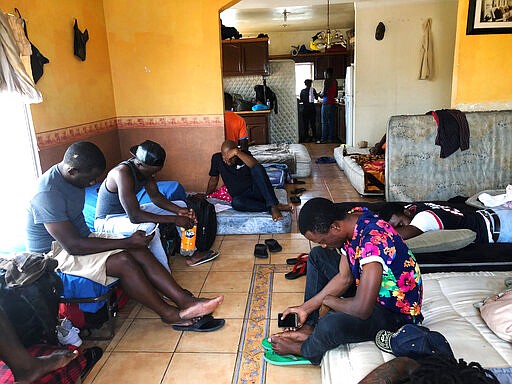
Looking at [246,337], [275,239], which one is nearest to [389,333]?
[246,337]

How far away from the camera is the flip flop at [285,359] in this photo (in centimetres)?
208

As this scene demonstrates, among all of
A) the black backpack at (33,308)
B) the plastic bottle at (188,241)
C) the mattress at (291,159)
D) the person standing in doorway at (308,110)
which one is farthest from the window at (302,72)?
the black backpack at (33,308)

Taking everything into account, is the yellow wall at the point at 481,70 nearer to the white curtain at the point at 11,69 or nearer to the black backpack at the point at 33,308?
the white curtain at the point at 11,69

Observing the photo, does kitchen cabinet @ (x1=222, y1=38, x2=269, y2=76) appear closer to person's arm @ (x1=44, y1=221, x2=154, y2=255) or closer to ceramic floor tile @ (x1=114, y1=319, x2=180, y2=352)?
person's arm @ (x1=44, y1=221, x2=154, y2=255)

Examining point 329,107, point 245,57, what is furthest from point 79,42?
point 329,107

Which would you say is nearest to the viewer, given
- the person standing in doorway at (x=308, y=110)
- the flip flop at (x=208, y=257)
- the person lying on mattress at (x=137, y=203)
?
the person lying on mattress at (x=137, y=203)

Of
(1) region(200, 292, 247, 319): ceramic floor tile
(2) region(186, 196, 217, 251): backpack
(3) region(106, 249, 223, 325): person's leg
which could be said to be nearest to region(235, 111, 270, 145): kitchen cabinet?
(2) region(186, 196, 217, 251): backpack

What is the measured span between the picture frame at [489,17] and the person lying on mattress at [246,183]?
2585 mm

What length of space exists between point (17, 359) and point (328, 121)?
904 cm

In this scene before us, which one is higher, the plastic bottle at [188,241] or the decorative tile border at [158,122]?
the decorative tile border at [158,122]

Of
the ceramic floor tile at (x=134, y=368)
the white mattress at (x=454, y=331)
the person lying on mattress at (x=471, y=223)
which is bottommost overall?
the ceramic floor tile at (x=134, y=368)

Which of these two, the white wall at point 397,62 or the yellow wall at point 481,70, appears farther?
the white wall at point 397,62

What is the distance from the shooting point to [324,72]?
1055 cm

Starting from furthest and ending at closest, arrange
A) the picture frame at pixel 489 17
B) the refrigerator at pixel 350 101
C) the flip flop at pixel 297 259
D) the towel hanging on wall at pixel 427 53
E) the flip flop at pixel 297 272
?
the refrigerator at pixel 350 101 → the towel hanging on wall at pixel 427 53 → the picture frame at pixel 489 17 → the flip flop at pixel 297 259 → the flip flop at pixel 297 272
